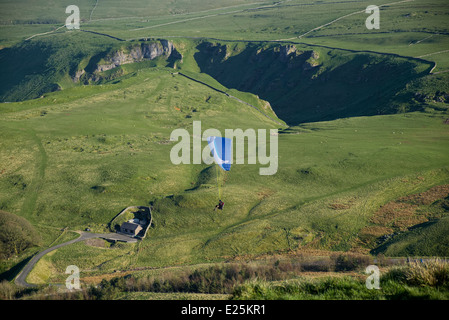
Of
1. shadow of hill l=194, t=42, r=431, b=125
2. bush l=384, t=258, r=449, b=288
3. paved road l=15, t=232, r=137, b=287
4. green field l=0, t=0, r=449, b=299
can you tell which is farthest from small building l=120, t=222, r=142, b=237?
shadow of hill l=194, t=42, r=431, b=125

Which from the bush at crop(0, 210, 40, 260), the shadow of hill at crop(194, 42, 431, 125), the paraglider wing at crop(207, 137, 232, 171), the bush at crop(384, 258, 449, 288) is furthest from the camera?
the shadow of hill at crop(194, 42, 431, 125)

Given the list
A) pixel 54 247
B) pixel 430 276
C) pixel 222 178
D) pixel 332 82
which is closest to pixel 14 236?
pixel 54 247

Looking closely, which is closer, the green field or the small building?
the green field

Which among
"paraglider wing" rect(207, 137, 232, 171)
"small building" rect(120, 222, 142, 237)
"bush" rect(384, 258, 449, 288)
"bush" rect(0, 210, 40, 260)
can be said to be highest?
"bush" rect(384, 258, 449, 288)

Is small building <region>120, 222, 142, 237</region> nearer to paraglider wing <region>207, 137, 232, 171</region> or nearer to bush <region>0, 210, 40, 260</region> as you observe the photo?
bush <region>0, 210, 40, 260</region>

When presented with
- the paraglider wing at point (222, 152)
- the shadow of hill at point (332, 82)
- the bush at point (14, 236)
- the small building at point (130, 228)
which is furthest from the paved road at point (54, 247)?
the shadow of hill at point (332, 82)

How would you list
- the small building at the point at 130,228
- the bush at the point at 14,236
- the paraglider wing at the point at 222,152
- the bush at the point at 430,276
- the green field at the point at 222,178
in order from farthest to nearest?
the small building at the point at 130,228
the green field at the point at 222,178
the bush at the point at 14,236
the paraglider wing at the point at 222,152
the bush at the point at 430,276

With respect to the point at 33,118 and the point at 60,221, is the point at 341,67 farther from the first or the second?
the point at 60,221

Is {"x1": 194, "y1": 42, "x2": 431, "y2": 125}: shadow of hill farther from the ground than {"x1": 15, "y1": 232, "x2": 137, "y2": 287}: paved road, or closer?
farther from the ground

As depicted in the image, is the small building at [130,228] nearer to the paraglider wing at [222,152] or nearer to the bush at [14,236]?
the bush at [14,236]

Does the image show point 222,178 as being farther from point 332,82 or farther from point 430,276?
point 332,82
